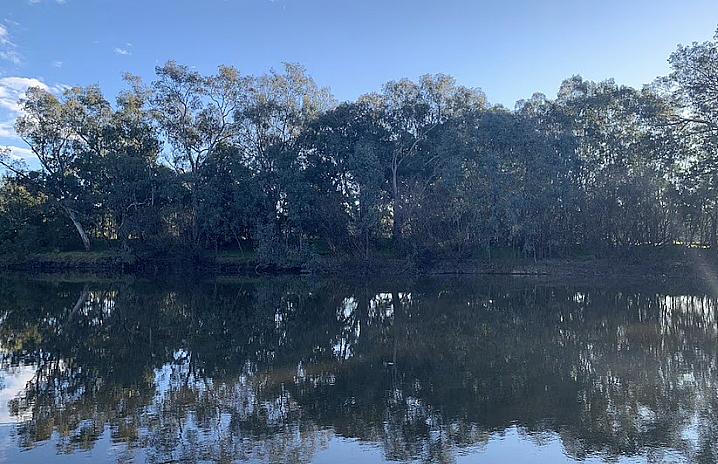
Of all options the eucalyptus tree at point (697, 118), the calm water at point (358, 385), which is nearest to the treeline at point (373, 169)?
the eucalyptus tree at point (697, 118)

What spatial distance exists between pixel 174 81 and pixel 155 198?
8.57m

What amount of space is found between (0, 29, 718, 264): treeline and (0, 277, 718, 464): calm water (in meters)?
17.0

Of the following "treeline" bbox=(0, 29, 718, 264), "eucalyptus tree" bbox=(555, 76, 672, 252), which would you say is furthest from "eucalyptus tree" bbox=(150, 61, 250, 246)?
"eucalyptus tree" bbox=(555, 76, 672, 252)

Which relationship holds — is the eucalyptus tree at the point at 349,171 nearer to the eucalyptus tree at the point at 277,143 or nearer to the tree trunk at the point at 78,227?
the eucalyptus tree at the point at 277,143

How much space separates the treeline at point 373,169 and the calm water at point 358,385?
55.9 ft

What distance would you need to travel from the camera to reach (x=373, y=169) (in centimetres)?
3706

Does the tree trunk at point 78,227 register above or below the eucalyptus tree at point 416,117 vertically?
below

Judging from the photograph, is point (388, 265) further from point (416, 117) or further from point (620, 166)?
point (620, 166)

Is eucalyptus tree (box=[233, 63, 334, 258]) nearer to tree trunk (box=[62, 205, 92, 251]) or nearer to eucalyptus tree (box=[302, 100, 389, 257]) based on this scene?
eucalyptus tree (box=[302, 100, 389, 257])

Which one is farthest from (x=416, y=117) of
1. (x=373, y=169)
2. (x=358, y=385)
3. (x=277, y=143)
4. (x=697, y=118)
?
(x=358, y=385)

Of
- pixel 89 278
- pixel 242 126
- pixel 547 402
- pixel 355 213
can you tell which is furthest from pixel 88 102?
pixel 547 402

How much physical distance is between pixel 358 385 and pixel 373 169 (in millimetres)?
28572

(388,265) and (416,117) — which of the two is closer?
(388,265)

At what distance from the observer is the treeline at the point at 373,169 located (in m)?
34.2
